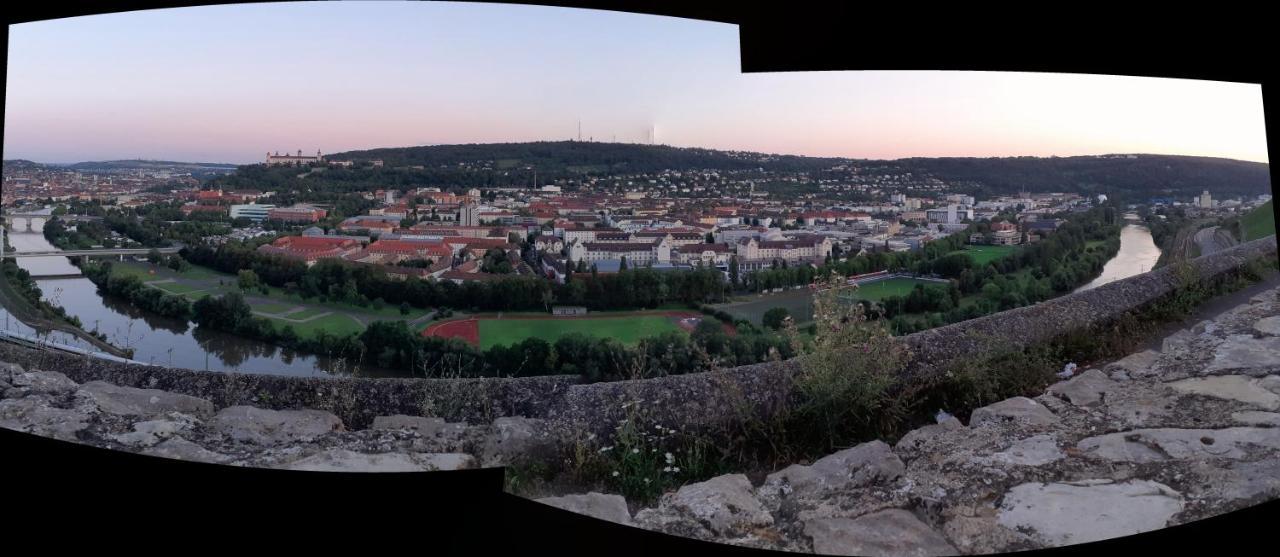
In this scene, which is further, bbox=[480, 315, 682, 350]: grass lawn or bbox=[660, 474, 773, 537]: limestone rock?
bbox=[480, 315, 682, 350]: grass lawn

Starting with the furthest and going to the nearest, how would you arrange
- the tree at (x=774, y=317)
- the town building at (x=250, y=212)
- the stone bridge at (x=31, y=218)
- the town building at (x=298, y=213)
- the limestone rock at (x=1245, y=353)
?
the town building at (x=298, y=213) → the town building at (x=250, y=212) → the stone bridge at (x=31, y=218) → the tree at (x=774, y=317) → the limestone rock at (x=1245, y=353)

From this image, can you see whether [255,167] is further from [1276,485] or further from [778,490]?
[1276,485]

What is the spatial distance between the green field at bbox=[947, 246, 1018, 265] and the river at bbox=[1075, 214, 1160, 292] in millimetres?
605

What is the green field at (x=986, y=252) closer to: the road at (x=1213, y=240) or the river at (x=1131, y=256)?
the river at (x=1131, y=256)

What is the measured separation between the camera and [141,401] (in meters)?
2.93

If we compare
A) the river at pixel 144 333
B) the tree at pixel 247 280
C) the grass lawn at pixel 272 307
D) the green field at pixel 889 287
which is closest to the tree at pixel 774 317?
the green field at pixel 889 287

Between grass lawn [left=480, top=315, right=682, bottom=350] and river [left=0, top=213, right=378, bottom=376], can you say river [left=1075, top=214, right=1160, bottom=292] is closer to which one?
grass lawn [left=480, top=315, right=682, bottom=350]

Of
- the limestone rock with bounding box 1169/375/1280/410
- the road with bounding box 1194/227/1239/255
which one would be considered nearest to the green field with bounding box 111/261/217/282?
the limestone rock with bounding box 1169/375/1280/410

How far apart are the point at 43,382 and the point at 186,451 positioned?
104 cm

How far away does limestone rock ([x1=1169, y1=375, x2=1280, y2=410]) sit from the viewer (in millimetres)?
3041

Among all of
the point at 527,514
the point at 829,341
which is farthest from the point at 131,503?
the point at 829,341

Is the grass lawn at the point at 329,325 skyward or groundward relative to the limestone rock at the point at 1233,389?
skyward

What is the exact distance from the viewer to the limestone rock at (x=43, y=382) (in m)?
2.97

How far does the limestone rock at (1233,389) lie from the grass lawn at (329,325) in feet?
14.5
